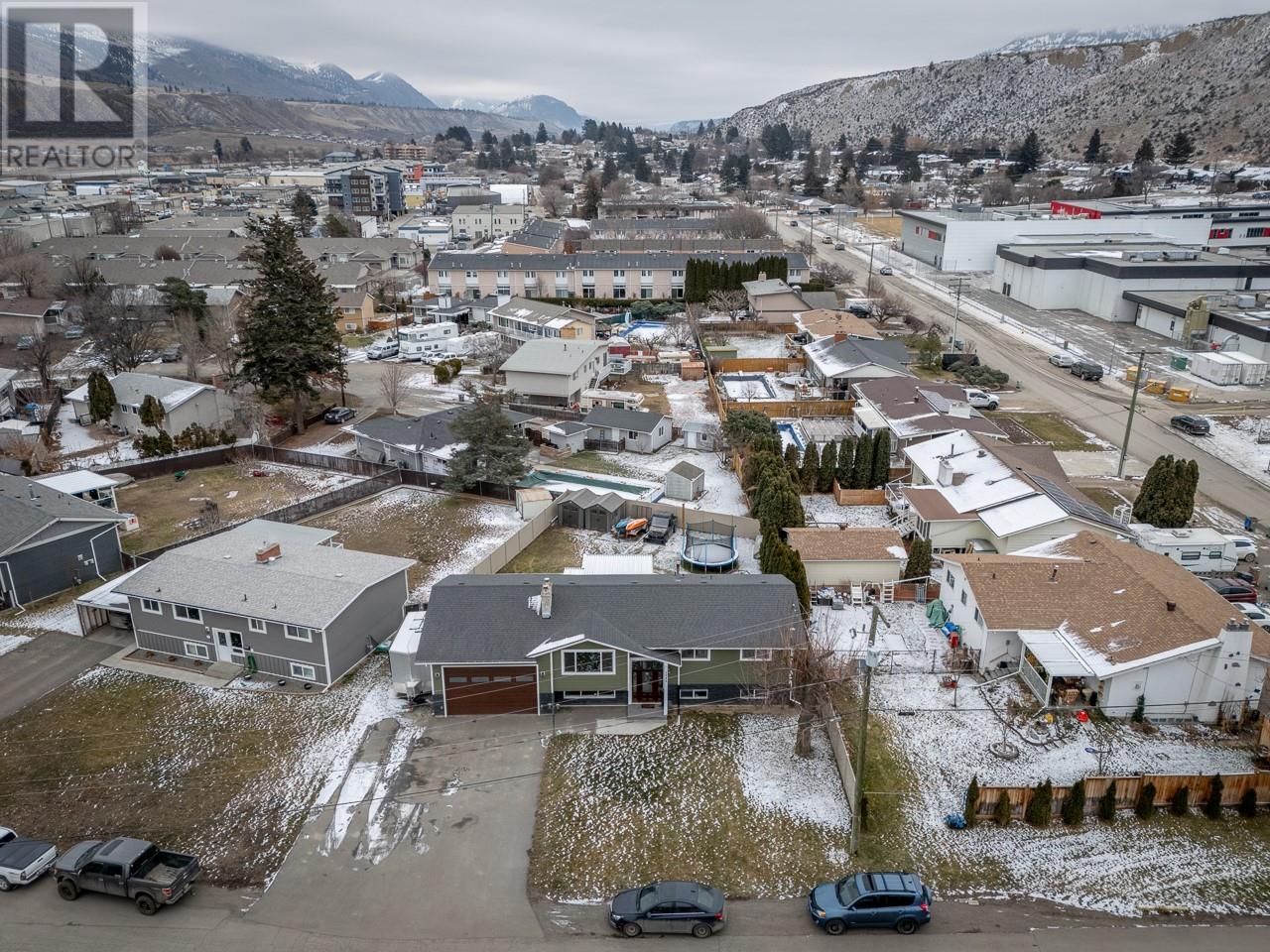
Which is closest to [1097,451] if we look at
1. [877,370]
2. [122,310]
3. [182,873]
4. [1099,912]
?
[877,370]

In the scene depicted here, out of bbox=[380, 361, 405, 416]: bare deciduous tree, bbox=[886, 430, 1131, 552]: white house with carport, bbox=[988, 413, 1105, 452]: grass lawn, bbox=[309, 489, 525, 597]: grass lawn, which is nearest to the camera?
bbox=[886, 430, 1131, 552]: white house with carport

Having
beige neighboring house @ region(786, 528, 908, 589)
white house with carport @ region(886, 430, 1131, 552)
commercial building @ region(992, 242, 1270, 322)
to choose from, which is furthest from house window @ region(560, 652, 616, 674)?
commercial building @ region(992, 242, 1270, 322)

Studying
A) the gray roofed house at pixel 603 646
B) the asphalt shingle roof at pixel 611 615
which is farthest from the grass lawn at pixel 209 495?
the gray roofed house at pixel 603 646

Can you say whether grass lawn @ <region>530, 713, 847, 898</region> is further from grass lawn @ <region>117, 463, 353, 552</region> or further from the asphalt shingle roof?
grass lawn @ <region>117, 463, 353, 552</region>

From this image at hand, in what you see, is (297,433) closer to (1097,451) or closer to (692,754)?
(692,754)

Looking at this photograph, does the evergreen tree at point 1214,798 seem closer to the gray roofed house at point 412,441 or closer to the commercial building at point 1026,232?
the gray roofed house at point 412,441

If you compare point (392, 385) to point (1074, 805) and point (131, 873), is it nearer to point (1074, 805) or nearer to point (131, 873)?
point (131, 873)
